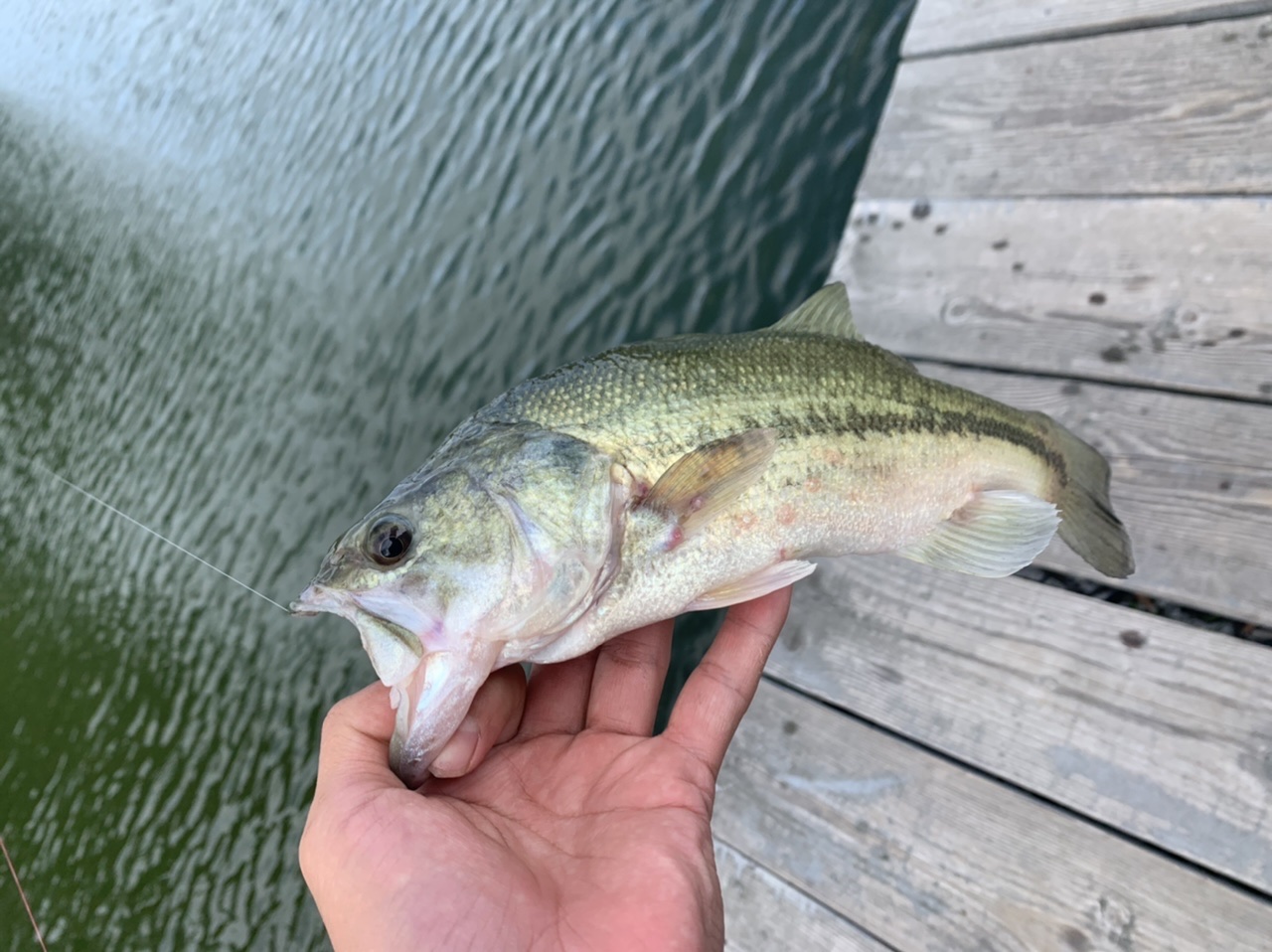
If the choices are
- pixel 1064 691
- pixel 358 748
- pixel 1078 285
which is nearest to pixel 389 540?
pixel 358 748

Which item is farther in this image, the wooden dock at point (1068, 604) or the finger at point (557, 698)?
A: the wooden dock at point (1068, 604)

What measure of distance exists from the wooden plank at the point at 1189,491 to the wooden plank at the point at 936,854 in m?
Result: 0.86

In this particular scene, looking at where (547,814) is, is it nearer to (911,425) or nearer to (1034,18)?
(911,425)

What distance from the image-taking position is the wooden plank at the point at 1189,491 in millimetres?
2559

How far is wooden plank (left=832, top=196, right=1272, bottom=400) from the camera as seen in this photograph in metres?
2.79

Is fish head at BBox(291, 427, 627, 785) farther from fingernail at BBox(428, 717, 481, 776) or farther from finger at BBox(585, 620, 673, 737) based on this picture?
finger at BBox(585, 620, 673, 737)

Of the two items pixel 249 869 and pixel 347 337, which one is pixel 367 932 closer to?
pixel 249 869

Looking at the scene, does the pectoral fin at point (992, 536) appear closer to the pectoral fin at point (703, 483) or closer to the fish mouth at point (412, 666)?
the pectoral fin at point (703, 483)

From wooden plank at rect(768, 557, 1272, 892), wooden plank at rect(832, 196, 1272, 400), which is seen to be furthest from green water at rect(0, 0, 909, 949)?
wooden plank at rect(832, 196, 1272, 400)

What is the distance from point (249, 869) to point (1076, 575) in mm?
5788

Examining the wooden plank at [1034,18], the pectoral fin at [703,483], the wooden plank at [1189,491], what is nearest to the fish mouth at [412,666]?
the pectoral fin at [703,483]

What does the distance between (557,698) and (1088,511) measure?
5.64 ft

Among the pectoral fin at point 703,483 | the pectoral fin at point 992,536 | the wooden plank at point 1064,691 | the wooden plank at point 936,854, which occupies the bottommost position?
the wooden plank at point 936,854

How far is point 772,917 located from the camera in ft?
9.34
